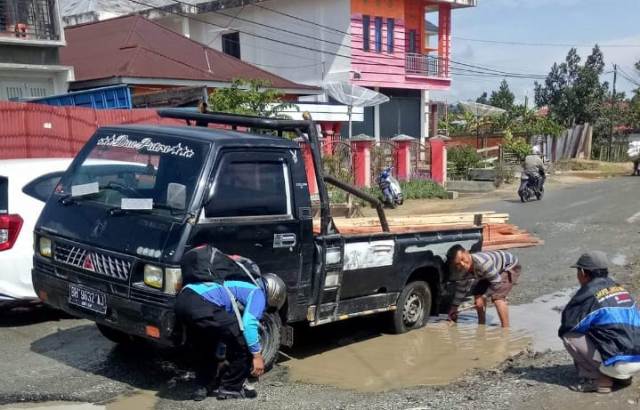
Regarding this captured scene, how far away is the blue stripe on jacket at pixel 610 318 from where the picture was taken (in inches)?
209

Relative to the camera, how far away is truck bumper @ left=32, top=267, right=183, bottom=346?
491cm

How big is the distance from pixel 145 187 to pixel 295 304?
1.50 m

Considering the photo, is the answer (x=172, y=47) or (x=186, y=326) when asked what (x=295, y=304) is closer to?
(x=186, y=326)

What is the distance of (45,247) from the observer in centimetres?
575

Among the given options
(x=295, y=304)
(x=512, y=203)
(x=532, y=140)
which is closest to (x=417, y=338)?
(x=295, y=304)

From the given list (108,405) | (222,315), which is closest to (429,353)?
(222,315)

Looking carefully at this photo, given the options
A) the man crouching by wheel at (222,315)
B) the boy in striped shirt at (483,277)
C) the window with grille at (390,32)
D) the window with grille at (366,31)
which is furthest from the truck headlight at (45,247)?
the window with grille at (390,32)

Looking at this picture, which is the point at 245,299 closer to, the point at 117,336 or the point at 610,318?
the point at 117,336

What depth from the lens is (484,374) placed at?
20.0 feet

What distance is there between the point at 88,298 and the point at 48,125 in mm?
9433

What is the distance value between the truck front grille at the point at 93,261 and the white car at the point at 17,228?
4.33ft

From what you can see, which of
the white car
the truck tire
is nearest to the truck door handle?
the truck tire

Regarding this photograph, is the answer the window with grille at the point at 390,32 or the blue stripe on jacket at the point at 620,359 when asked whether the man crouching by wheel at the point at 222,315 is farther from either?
the window with grille at the point at 390,32

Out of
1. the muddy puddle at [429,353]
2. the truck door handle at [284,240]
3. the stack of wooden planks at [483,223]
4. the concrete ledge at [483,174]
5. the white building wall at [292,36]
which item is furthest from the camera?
the white building wall at [292,36]
